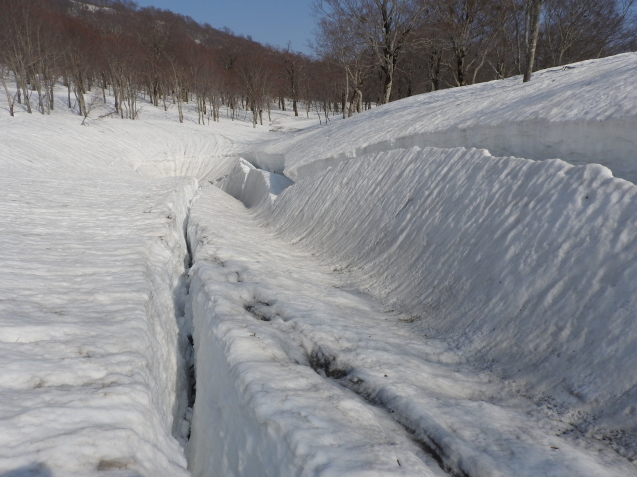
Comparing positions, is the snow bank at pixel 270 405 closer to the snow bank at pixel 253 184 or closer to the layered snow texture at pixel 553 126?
the layered snow texture at pixel 553 126

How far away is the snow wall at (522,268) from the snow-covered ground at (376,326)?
0.05 ft

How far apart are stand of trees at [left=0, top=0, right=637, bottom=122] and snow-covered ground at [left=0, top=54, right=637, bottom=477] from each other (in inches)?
321

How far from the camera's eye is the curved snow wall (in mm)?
2746

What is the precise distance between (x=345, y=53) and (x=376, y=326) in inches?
937

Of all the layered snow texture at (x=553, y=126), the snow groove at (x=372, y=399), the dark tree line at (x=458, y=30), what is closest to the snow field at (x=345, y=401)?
the snow groove at (x=372, y=399)

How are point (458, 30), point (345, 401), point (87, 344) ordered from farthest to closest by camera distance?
point (458, 30)
point (87, 344)
point (345, 401)

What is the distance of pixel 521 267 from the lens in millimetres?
3615

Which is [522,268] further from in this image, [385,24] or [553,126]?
[385,24]

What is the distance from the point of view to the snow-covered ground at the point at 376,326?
230cm

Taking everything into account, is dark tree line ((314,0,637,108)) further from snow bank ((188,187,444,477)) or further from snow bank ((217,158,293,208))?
snow bank ((188,187,444,477))

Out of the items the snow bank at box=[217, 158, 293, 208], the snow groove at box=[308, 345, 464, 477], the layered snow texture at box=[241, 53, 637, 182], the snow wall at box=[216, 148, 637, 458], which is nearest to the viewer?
the snow groove at box=[308, 345, 464, 477]

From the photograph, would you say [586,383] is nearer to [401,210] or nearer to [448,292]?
[448,292]

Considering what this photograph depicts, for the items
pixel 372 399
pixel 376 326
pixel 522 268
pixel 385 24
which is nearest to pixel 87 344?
pixel 372 399

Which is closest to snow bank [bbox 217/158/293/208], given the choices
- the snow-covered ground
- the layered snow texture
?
the layered snow texture
